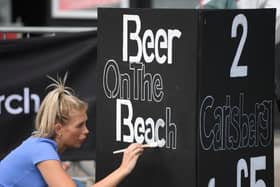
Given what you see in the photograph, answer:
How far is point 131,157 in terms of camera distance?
4828 millimetres

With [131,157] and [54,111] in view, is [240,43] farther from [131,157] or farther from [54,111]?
[54,111]

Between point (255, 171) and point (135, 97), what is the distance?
715mm

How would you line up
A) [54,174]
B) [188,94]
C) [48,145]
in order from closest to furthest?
[188,94] → [54,174] → [48,145]

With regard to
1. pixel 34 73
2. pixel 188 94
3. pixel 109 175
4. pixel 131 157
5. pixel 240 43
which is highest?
pixel 240 43

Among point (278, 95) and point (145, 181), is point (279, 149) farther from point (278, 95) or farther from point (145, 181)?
point (145, 181)

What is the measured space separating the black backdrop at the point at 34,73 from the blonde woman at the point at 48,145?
8.20ft

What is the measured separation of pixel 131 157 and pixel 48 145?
0.49 metres

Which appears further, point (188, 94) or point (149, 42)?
point (149, 42)

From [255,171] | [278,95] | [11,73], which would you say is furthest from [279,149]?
[255,171]

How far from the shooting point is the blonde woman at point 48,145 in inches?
196

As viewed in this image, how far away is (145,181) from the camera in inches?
194

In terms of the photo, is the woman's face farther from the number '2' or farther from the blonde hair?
the number '2'

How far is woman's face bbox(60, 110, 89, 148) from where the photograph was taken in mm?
5141

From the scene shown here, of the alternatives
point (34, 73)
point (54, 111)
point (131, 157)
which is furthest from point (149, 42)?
point (34, 73)
